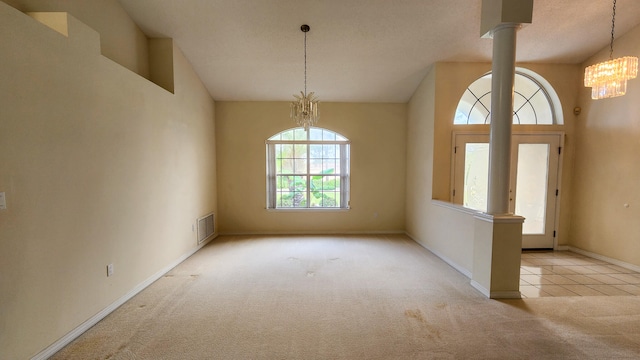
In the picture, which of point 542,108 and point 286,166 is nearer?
point 542,108

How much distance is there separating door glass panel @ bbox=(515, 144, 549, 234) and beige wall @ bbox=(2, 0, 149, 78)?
6.09 m

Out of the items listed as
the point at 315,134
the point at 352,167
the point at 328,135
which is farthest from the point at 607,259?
the point at 315,134

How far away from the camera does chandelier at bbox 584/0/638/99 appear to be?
3020 mm

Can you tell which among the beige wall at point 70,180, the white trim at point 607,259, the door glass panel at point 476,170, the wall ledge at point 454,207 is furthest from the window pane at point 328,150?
the white trim at point 607,259

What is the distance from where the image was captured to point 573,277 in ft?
11.6

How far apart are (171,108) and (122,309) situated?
261 centimetres

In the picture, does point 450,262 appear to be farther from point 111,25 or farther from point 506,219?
point 111,25

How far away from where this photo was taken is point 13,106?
1.79m

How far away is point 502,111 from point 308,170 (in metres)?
3.74

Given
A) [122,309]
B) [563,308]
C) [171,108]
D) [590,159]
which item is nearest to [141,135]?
[171,108]

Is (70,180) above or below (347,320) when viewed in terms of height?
above

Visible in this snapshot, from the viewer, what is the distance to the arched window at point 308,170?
5.81 metres

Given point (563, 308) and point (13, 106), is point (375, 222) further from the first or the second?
point (13, 106)

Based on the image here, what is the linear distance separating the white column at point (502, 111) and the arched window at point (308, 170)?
3.16 meters
